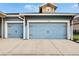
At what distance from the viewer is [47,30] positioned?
21406mm

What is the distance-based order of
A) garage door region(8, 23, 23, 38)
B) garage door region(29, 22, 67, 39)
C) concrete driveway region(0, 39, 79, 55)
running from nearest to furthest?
concrete driveway region(0, 39, 79, 55)
garage door region(29, 22, 67, 39)
garage door region(8, 23, 23, 38)

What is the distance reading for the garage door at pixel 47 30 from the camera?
21.3 meters

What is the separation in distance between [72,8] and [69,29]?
6121 mm

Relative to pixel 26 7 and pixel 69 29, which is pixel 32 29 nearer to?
pixel 69 29

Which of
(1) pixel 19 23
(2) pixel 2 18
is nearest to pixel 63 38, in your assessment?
(1) pixel 19 23

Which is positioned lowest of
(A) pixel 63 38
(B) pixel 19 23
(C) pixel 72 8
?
(A) pixel 63 38

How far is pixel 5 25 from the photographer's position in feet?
74.5

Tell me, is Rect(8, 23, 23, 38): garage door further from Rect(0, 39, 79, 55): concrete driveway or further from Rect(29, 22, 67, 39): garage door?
Rect(0, 39, 79, 55): concrete driveway

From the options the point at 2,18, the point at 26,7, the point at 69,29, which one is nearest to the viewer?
the point at 69,29

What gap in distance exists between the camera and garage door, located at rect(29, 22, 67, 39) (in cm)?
2133

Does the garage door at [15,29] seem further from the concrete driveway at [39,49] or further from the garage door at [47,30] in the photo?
the concrete driveway at [39,49]

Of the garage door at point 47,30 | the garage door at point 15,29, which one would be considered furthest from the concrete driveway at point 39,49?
the garage door at point 15,29

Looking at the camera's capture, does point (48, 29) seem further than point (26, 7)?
No

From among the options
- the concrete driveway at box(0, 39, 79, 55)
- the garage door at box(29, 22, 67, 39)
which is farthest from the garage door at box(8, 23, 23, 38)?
the concrete driveway at box(0, 39, 79, 55)
